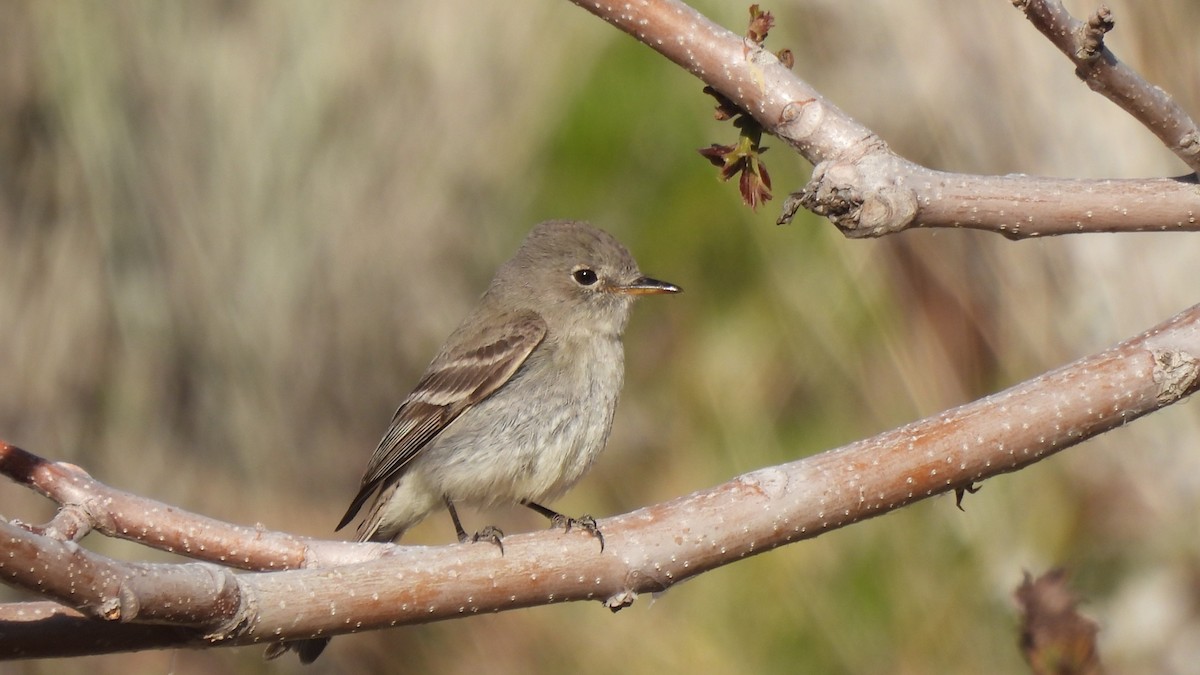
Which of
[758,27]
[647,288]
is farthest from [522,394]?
[758,27]

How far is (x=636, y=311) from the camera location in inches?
189

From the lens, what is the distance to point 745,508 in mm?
1942

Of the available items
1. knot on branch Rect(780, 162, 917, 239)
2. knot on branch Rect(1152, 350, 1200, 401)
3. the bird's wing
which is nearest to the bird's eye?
the bird's wing

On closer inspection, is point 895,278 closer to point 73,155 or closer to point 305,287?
point 305,287

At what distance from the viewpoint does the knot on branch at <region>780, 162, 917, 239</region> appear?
1.86 meters

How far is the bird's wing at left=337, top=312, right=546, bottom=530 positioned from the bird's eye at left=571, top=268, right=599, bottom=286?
0.64 ft

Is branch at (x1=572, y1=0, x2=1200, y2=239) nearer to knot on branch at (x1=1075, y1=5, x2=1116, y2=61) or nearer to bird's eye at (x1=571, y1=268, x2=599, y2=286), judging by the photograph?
knot on branch at (x1=1075, y1=5, x2=1116, y2=61)

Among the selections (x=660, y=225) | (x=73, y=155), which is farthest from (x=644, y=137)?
(x=73, y=155)

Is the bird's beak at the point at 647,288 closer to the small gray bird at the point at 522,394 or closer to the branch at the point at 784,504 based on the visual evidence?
the small gray bird at the point at 522,394

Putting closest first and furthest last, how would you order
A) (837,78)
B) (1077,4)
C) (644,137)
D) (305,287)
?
(1077,4), (837,78), (644,137), (305,287)

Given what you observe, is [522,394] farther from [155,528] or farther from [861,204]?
[861,204]

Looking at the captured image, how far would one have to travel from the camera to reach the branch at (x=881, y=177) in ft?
6.13

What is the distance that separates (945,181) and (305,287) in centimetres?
339

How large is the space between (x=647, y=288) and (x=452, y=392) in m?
0.59
